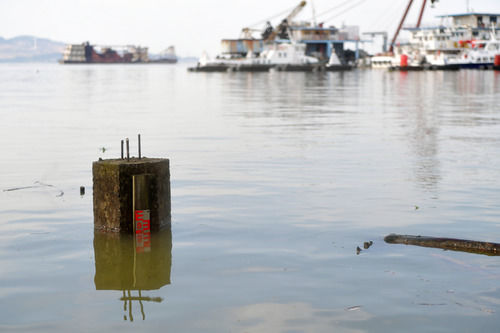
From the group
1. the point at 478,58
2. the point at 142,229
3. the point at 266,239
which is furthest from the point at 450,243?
the point at 478,58

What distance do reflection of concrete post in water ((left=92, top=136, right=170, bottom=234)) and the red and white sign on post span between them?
0.05 meters

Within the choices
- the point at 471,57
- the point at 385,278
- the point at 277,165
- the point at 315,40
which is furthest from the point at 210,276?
the point at 315,40

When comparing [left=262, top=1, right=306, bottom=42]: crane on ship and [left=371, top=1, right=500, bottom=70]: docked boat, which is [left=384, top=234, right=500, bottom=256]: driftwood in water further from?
[left=262, top=1, right=306, bottom=42]: crane on ship

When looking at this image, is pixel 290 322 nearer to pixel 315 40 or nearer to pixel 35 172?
pixel 35 172

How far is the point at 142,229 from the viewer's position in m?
8.79

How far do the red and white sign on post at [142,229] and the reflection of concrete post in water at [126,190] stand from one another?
0.17 ft

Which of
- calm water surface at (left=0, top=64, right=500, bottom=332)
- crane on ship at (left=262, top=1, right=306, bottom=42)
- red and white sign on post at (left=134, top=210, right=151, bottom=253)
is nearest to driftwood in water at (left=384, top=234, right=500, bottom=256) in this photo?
calm water surface at (left=0, top=64, right=500, bottom=332)

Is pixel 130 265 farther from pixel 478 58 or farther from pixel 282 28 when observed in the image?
pixel 282 28

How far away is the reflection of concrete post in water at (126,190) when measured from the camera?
336 inches

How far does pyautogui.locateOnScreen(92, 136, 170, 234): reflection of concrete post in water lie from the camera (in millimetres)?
8539

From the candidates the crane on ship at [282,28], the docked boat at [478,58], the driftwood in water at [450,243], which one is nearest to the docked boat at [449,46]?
the docked boat at [478,58]

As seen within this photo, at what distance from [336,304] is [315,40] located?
126456 mm

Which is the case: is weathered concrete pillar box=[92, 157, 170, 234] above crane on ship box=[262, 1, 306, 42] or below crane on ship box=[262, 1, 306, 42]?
below

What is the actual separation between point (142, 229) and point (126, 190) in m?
0.55
